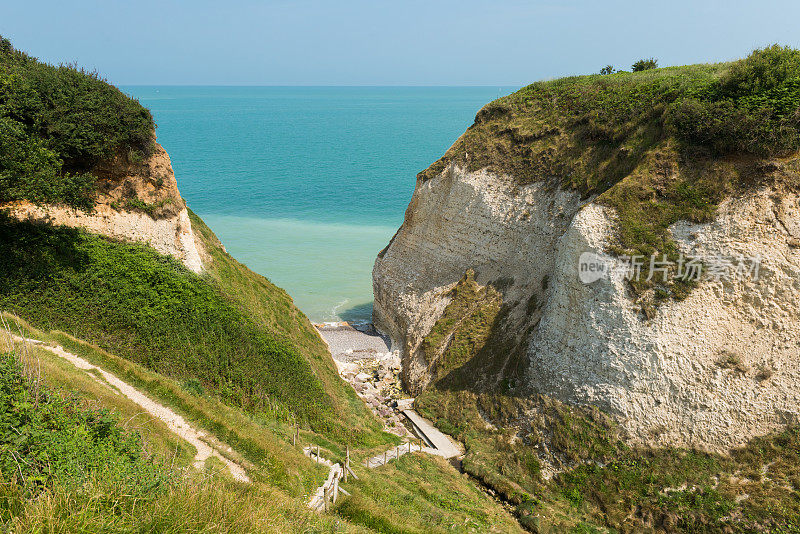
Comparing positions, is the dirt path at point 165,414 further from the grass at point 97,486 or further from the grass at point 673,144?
the grass at point 673,144

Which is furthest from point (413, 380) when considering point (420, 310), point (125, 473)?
point (125, 473)

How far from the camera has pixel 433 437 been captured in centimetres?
2470

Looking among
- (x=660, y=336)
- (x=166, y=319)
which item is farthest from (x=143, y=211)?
(x=660, y=336)

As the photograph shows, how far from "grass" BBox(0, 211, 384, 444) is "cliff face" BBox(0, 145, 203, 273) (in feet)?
2.26

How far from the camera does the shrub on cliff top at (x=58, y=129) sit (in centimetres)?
1853

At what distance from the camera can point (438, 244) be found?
1335 inches

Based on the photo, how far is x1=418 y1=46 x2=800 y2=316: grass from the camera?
20609mm

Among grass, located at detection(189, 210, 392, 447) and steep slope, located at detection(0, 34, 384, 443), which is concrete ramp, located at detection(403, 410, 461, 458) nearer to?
grass, located at detection(189, 210, 392, 447)

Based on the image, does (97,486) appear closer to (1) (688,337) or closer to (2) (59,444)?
(2) (59,444)

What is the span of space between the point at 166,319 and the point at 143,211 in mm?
6211

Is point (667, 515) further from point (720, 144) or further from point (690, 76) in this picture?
point (690, 76)

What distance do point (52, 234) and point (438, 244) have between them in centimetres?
2187

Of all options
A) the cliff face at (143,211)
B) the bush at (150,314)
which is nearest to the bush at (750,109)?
the bush at (150,314)

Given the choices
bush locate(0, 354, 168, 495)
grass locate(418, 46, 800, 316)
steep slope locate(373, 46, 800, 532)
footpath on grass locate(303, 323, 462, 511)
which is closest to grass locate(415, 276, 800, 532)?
steep slope locate(373, 46, 800, 532)
